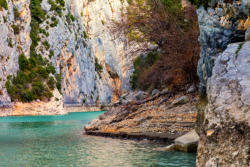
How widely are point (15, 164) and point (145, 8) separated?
1421 centimetres

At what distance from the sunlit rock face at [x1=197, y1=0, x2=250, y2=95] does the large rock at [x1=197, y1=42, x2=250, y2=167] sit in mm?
2108

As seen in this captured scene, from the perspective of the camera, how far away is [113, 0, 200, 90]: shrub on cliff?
20.3 metres

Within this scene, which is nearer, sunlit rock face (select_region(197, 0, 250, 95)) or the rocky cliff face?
sunlit rock face (select_region(197, 0, 250, 95))

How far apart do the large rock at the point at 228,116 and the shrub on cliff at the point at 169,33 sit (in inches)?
458

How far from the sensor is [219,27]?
35.3ft

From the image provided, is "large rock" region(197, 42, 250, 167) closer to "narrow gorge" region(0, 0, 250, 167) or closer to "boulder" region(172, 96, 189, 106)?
"narrow gorge" region(0, 0, 250, 167)

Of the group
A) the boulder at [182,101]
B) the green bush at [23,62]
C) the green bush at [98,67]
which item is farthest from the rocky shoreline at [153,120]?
the green bush at [98,67]

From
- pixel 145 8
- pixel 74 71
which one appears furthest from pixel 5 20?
pixel 145 8

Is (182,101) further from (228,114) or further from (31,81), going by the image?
(31,81)

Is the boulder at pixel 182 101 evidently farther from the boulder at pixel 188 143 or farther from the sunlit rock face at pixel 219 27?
the sunlit rock face at pixel 219 27

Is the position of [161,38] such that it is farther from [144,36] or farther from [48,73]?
[48,73]

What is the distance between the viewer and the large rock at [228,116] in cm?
670

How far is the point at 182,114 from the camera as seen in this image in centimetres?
1700

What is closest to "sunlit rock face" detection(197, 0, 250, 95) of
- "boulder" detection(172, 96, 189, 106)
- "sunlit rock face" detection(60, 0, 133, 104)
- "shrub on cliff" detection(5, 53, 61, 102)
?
"boulder" detection(172, 96, 189, 106)
